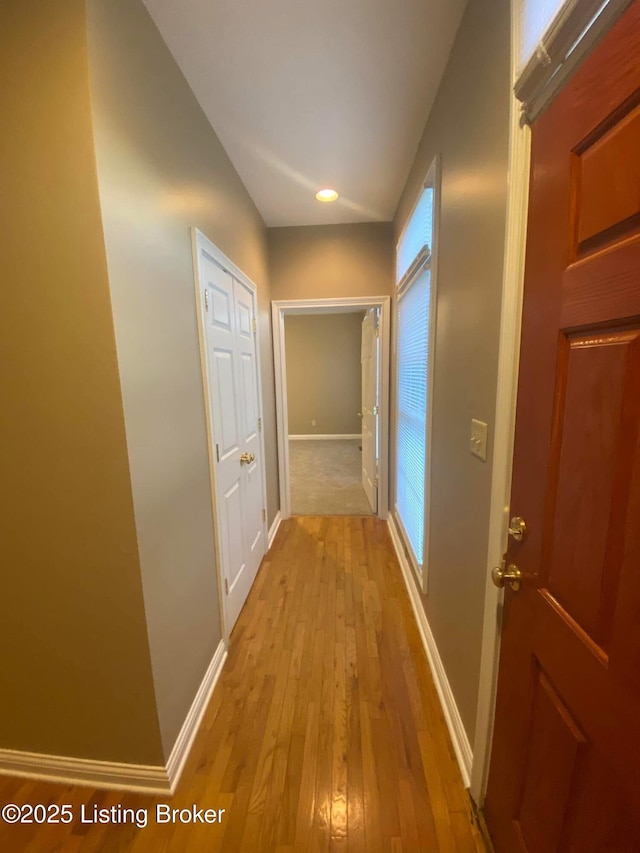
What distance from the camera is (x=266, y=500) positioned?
2.78 metres

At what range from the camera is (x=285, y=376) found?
10.5ft

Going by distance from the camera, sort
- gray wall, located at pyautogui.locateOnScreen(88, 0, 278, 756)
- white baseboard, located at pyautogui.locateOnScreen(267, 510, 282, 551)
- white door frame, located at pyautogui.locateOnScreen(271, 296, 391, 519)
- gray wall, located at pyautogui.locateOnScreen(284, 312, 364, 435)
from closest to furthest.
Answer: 1. gray wall, located at pyautogui.locateOnScreen(88, 0, 278, 756)
2. white baseboard, located at pyautogui.locateOnScreen(267, 510, 282, 551)
3. white door frame, located at pyautogui.locateOnScreen(271, 296, 391, 519)
4. gray wall, located at pyautogui.locateOnScreen(284, 312, 364, 435)

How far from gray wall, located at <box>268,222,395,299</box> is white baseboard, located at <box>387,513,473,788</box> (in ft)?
7.57

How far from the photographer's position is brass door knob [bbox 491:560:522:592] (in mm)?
868

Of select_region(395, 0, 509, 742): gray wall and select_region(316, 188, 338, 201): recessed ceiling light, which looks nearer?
select_region(395, 0, 509, 742): gray wall

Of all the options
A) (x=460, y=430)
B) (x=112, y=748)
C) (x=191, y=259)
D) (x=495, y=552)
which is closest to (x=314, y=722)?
(x=112, y=748)

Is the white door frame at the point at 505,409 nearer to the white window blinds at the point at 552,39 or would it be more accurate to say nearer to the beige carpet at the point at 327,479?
the white window blinds at the point at 552,39

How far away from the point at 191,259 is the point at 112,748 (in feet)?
6.13

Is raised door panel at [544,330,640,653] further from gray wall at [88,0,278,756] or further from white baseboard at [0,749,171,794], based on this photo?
white baseboard at [0,749,171,794]

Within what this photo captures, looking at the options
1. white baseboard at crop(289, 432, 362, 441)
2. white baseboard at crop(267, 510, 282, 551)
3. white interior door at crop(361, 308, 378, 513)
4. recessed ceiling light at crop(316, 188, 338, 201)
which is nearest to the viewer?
recessed ceiling light at crop(316, 188, 338, 201)

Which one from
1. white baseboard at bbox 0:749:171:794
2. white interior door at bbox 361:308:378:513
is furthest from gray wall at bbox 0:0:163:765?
white interior door at bbox 361:308:378:513

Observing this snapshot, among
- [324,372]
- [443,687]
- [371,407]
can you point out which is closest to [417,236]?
[371,407]

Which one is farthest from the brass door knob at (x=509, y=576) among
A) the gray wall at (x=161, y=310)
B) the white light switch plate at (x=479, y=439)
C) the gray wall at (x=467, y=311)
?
the gray wall at (x=161, y=310)

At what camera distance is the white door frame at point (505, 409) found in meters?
0.84
